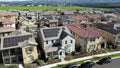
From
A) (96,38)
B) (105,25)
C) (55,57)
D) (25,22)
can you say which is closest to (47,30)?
(55,57)

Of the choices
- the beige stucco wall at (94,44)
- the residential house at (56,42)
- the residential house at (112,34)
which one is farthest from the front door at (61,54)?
the residential house at (112,34)

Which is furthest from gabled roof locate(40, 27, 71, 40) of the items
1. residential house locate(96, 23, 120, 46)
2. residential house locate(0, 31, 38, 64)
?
residential house locate(96, 23, 120, 46)

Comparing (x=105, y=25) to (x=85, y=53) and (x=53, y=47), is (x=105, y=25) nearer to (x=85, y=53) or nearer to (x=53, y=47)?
(x=85, y=53)

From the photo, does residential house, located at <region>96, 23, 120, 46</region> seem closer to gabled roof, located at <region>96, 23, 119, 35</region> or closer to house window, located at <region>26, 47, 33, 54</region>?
gabled roof, located at <region>96, 23, 119, 35</region>

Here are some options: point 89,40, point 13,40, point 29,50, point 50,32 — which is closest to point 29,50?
point 29,50

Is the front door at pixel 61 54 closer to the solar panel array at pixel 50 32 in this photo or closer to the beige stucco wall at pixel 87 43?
the solar panel array at pixel 50 32

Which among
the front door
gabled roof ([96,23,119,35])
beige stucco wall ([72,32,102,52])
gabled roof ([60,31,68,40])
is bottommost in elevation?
the front door
